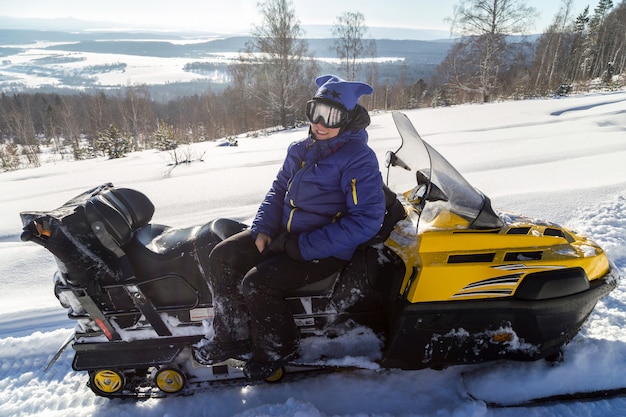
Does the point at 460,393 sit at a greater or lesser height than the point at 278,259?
lesser

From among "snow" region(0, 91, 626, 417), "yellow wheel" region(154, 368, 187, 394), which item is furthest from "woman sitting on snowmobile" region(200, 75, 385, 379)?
"snow" region(0, 91, 626, 417)

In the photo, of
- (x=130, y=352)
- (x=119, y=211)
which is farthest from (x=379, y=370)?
(x=119, y=211)

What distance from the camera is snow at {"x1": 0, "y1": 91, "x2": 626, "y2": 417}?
2.31 metres

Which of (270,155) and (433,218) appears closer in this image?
(433,218)

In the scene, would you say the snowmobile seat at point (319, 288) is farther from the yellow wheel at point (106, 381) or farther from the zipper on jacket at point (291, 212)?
the yellow wheel at point (106, 381)

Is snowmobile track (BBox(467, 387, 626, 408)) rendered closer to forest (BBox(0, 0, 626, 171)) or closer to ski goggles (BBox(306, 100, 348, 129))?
ski goggles (BBox(306, 100, 348, 129))

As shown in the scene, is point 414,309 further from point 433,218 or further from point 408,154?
point 408,154

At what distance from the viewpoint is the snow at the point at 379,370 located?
91.1 inches

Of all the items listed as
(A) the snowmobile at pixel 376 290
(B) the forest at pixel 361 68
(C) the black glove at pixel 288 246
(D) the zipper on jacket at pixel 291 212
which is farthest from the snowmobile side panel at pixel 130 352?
(B) the forest at pixel 361 68

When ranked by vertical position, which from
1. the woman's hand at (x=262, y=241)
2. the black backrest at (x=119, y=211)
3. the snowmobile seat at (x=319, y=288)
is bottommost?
the snowmobile seat at (x=319, y=288)

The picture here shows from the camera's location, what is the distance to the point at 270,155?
1004cm

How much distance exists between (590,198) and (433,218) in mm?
3439

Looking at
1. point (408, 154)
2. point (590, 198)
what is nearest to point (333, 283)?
point (408, 154)

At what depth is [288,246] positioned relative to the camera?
7.10 ft
